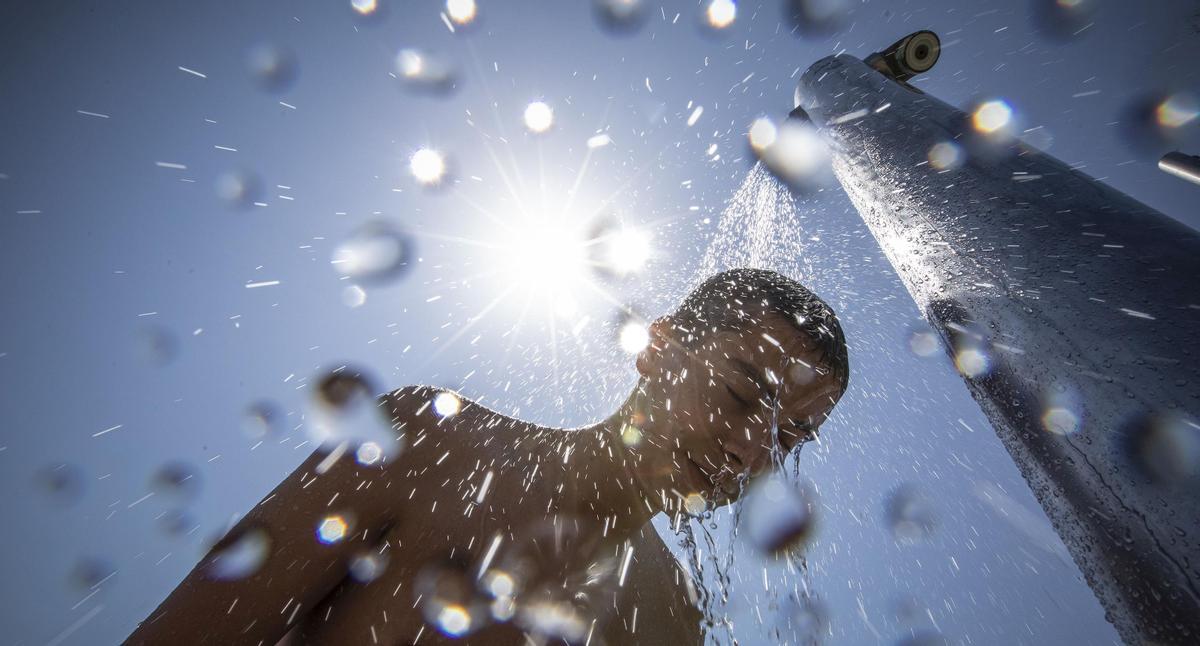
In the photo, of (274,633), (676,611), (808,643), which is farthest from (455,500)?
(808,643)

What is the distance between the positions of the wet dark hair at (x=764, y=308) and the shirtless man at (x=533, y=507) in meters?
0.02

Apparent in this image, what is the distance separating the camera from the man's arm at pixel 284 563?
82.0 inches

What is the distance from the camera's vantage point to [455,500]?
2.86 metres

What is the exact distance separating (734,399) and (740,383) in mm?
124

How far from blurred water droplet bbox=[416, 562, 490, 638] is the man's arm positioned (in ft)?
1.49

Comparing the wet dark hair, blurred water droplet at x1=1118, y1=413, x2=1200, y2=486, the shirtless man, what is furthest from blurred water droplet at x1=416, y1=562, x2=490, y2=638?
blurred water droplet at x1=1118, y1=413, x2=1200, y2=486

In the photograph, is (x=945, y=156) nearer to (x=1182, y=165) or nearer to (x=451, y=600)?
(x=1182, y=165)

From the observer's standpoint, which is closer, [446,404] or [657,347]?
[446,404]

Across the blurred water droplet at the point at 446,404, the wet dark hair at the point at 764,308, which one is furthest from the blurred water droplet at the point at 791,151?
the blurred water droplet at the point at 446,404

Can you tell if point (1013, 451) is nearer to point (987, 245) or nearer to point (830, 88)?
point (987, 245)

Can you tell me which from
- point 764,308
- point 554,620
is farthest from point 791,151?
point 554,620

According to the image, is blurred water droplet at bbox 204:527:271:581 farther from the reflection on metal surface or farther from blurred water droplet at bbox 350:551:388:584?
the reflection on metal surface

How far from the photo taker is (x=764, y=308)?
3248mm

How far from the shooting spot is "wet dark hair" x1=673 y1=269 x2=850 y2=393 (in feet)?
10.6
